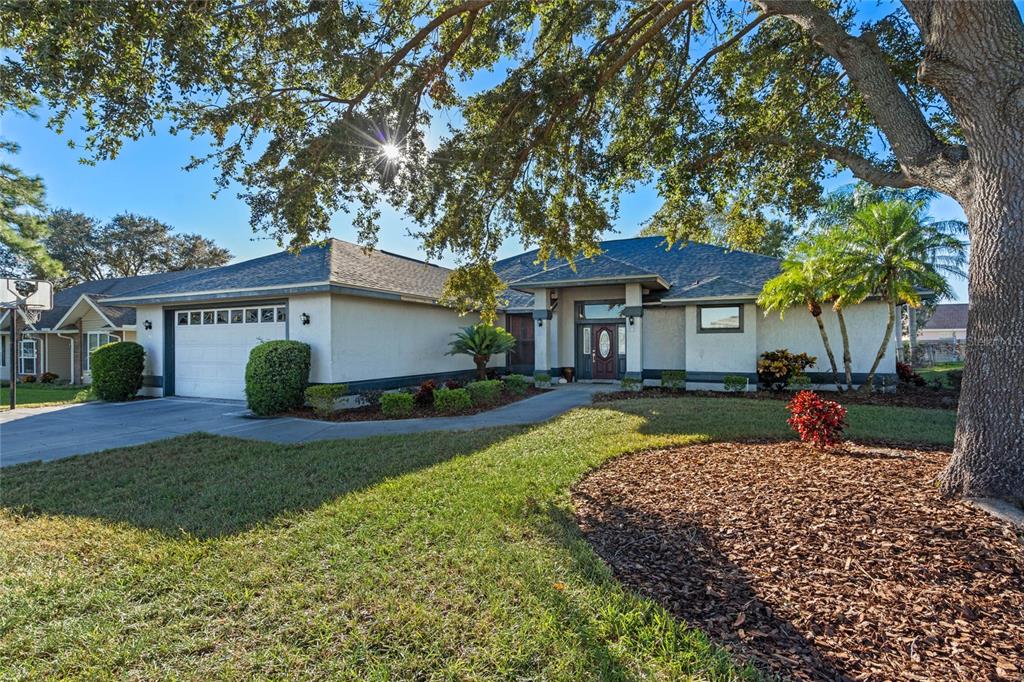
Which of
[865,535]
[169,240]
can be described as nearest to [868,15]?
[865,535]

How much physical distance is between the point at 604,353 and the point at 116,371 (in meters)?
14.5

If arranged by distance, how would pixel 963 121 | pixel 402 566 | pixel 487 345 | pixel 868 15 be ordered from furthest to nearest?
pixel 487 345 < pixel 868 15 < pixel 963 121 < pixel 402 566

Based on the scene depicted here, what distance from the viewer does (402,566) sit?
3.49 meters

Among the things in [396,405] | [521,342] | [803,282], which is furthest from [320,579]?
[521,342]

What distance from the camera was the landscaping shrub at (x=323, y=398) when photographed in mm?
10672

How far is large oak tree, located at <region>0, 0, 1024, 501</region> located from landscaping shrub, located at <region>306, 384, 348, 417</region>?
3.87 metres

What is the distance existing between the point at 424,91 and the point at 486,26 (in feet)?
4.51

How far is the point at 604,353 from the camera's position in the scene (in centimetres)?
1653

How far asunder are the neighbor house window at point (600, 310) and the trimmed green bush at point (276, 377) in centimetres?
938

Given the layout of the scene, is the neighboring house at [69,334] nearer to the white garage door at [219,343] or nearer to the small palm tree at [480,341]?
the white garage door at [219,343]

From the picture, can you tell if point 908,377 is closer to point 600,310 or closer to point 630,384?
point 630,384

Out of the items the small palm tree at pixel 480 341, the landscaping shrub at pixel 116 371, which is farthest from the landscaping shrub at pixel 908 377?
the landscaping shrub at pixel 116 371

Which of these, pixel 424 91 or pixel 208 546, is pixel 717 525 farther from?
pixel 424 91

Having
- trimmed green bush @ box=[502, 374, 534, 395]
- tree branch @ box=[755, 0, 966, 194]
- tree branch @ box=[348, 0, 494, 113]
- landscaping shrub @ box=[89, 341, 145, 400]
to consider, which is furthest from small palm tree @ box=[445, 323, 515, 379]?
tree branch @ box=[755, 0, 966, 194]
